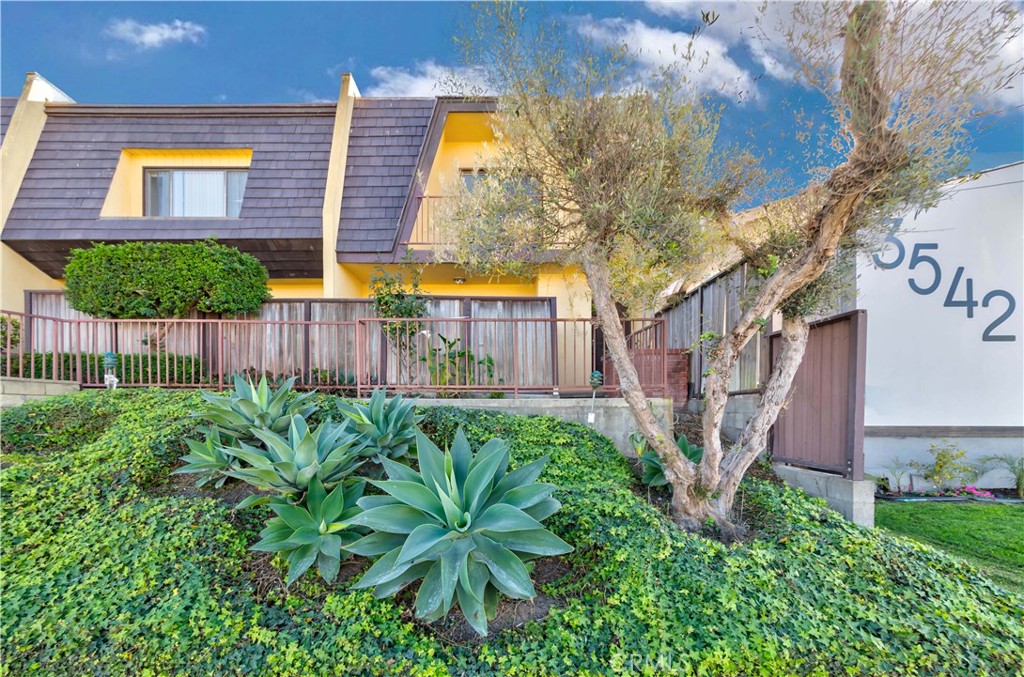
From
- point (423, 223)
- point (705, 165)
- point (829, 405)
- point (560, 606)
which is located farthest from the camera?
point (423, 223)

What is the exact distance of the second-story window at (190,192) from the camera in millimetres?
9641

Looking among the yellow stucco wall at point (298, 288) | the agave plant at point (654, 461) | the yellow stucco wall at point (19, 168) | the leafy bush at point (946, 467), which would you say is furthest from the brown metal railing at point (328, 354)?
the leafy bush at point (946, 467)

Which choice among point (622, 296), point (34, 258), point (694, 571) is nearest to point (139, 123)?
point (34, 258)

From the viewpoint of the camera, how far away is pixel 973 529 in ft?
14.8

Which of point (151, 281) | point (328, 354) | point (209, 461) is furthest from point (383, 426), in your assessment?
point (151, 281)

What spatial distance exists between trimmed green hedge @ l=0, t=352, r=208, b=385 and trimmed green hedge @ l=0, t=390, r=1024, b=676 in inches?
114

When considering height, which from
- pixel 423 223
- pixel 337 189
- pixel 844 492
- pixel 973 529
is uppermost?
pixel 337 189

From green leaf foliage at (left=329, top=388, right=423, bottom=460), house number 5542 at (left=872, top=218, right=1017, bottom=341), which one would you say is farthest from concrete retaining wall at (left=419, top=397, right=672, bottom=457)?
house number 5542 at (left=872, top=218, right=1017, bottom=341)

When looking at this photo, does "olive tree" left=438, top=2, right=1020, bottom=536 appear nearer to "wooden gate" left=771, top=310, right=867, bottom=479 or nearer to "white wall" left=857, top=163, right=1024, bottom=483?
"wooden gate" left=771, top=310, right=867, bottom=479

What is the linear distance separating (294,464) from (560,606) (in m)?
2.02

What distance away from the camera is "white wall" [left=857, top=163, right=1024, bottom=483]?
5.89 m

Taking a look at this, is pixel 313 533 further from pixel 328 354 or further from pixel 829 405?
pixel 829 405

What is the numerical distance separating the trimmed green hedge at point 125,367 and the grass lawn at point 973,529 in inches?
344

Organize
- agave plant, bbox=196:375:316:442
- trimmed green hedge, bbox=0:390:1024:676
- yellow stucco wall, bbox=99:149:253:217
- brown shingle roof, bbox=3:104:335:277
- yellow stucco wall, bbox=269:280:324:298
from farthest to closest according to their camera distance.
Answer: yellow stucco wall, bbox=269:280:324:298
yellow stucco wall, bbox=99:149:253:217
brown shingle roof, bbox=3:104:335:277
agave plant, bbox=196:375:316:442
trimmed green hedge, bbox=0:390:1024:676
